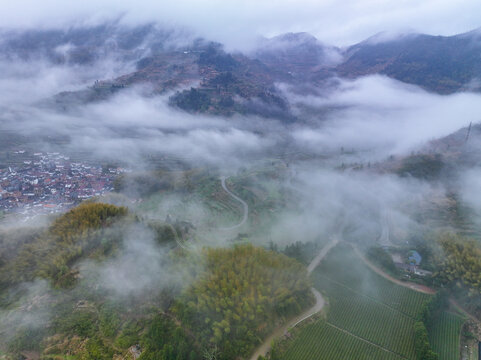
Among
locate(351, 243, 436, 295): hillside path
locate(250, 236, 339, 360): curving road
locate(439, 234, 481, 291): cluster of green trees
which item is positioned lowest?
locate(250, 236, 339, 360): curving road

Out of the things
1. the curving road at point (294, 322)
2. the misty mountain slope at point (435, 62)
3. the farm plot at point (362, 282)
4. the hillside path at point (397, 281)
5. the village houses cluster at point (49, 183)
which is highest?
the misty mountain slope at point (435, 62)

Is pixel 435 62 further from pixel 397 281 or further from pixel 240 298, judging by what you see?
pixel 240 298

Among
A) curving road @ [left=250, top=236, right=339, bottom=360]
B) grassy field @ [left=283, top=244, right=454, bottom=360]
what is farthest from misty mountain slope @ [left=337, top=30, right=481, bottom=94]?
curving road @ [left=250, top=236, right=339, bottom=360]

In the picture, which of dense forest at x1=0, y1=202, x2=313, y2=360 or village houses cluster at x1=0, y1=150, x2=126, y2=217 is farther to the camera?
village houses cluster at x1=0, y1=150, x2=126, y2=217

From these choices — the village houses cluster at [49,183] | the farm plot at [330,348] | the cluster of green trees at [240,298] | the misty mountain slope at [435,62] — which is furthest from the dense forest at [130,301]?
the misty mountain slope at [435,62]

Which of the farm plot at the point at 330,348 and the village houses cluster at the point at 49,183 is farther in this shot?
the village houses cluster at the point at 49,183

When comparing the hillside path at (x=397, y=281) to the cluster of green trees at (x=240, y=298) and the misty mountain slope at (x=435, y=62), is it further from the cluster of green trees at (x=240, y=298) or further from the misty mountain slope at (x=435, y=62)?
the misty mountain slope at (x=435, y=62)

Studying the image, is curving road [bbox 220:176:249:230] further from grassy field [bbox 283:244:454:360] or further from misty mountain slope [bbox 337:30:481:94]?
misty mountain slope [bbox 337:30:481:94]

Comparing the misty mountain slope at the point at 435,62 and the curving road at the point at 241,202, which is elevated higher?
the misty mountain slope at the point at 435,62
